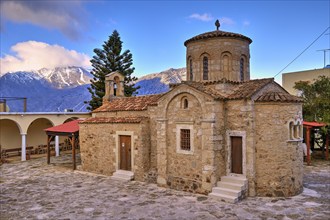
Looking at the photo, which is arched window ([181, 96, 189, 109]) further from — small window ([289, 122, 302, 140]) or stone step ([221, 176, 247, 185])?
small window ([289, 122, 302, 140])

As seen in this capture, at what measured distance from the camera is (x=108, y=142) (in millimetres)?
14836

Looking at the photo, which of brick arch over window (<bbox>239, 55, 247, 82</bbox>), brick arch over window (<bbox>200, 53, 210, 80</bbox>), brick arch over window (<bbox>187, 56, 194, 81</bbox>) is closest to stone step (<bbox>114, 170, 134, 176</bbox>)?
brick arch over window (<bbox>187, 56, 194, 81</bbox>)

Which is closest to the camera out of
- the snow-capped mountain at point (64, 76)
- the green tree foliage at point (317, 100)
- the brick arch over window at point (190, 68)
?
the brick arch over window at point (190, 68)

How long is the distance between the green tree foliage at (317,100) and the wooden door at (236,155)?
9.78 m

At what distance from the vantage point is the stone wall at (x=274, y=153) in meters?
10.5

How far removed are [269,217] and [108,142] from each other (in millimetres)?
9147

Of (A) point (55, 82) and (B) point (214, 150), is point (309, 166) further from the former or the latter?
(A) point (55, 82)

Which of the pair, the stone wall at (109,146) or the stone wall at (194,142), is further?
the stone wall at (109,146)

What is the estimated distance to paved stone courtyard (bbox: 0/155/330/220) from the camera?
8758mm

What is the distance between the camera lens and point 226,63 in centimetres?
A: 1336

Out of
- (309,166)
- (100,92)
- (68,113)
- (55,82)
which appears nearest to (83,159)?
(68,113)

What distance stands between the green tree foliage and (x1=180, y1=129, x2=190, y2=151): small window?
10.9 meters

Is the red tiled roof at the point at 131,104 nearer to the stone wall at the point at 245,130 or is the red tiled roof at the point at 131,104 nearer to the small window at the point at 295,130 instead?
the stone wall at the point at 245,130

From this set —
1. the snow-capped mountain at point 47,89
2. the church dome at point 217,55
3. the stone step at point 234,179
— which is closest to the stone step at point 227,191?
the stone step at point 234,179
